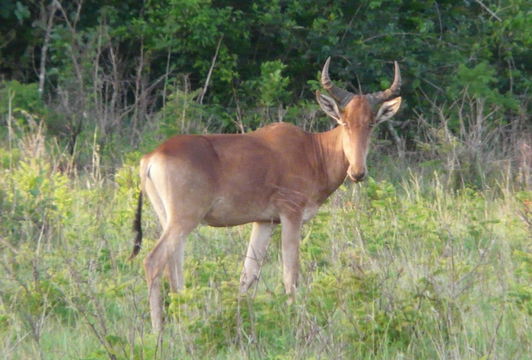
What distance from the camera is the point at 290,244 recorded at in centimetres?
855

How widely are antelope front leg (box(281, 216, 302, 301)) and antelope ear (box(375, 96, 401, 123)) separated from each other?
1.23m

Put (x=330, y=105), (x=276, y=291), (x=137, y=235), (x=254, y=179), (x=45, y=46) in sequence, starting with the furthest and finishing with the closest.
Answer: (x=45, y=46) → (x=330, y=105) → (x=254, y=179) → (x=137, y=235) → (x=276, y=291)

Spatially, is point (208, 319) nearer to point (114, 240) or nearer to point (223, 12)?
point (114, 240)

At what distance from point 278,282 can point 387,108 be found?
1827 mm

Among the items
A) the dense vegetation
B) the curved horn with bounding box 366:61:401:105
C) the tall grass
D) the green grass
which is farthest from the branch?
the curved horn with bounding box 366:61:401:105

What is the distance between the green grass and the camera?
6238 mm

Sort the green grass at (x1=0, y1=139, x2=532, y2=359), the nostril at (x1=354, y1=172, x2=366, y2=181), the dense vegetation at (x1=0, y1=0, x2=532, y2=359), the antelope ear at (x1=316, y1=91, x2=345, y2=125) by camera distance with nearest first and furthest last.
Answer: the green grass at (x1=0, y1=139, x2=532, y2=359) → the dense vegetation at (x1=0, y1=0, x2=532, y2=359) → the nostril at (x1=354, y1=172, x2=366, y2=181) → the antelope ear at (x1=316, y1=91, x2=345, y2=125)

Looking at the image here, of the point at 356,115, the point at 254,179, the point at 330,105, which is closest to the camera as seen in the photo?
the point at 254,179

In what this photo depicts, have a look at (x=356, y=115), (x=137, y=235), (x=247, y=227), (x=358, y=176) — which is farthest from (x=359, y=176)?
(x=137, y=235)

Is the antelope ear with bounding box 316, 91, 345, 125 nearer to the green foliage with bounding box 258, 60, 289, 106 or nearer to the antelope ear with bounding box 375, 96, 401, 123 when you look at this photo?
the antelope ear with bounding box 375, 96, 401, 123

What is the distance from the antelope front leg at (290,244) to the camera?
846cm

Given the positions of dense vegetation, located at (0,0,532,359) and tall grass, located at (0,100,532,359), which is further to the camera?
dense vegetation, located at (0,0,532,359)

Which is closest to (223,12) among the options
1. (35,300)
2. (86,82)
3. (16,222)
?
(86,82)

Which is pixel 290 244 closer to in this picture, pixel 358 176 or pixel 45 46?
pixel 358 176
